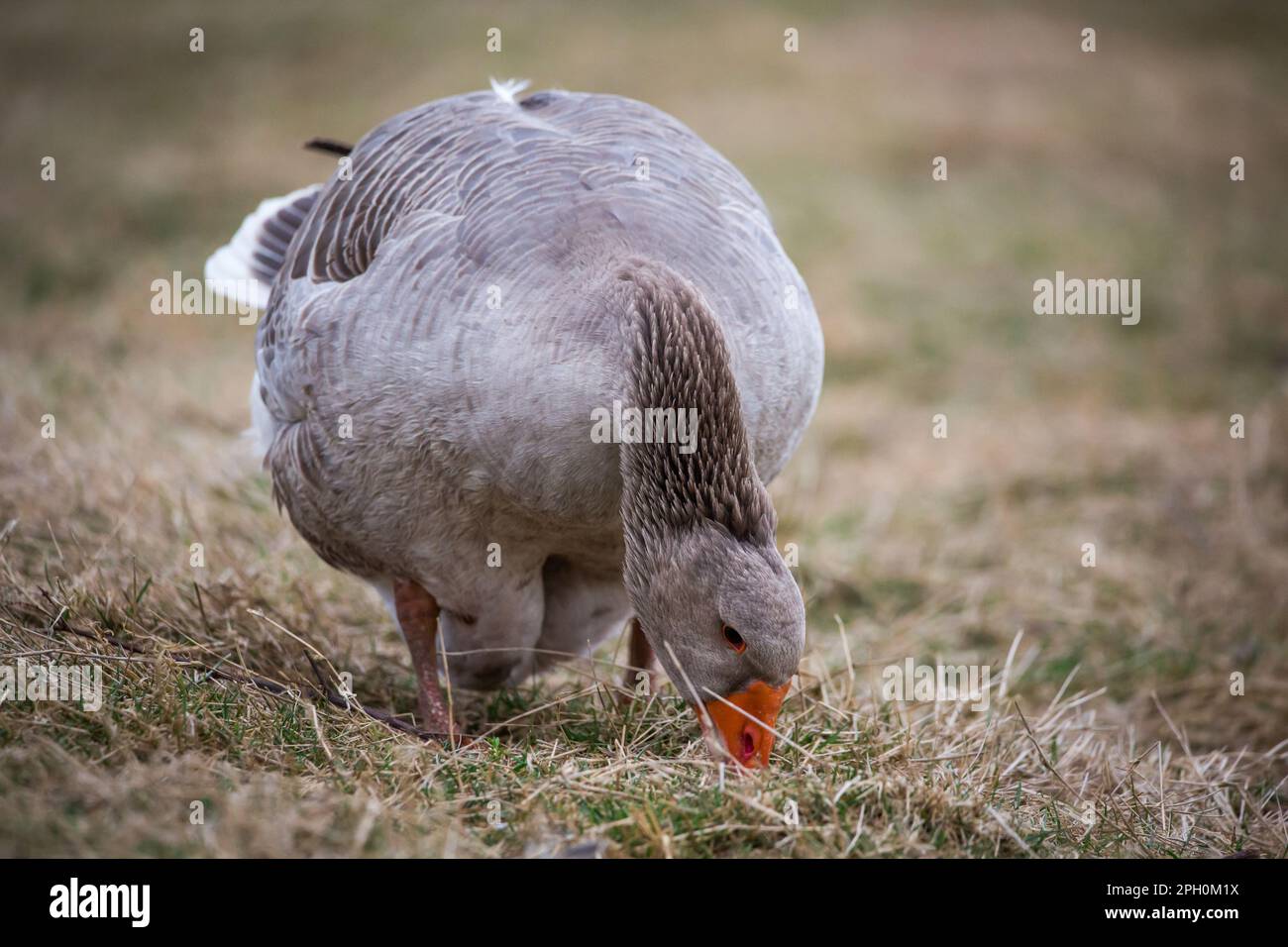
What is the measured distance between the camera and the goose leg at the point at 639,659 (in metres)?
5.09

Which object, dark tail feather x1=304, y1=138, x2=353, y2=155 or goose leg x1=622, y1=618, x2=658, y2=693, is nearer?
goose leg x1=622, y1=618, x2=658, y2=693

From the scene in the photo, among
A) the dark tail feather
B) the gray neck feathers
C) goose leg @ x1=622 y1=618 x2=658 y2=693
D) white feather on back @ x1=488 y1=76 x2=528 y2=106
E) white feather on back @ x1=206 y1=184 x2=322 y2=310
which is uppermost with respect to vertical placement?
white feather on back @ x1=488 y1=76 x2=528 y2=106

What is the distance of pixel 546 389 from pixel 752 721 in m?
1.23

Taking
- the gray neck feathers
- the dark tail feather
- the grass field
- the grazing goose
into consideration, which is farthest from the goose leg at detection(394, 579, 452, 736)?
the dark tail feather

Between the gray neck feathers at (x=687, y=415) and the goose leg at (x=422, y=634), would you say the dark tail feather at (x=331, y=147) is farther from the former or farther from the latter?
the gray neck feathers at (x=687, y=415)

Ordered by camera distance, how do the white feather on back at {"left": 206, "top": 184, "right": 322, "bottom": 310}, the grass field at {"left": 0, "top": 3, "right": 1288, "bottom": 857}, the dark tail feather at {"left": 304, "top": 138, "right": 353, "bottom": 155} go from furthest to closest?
the dark tail feather at {"left": 304, "top": 138, "right": 353, "bottom": 155} < the white feather on back at {"left": 206, "top": 184, "right": 322, "bottom": 310} < the grass field at {"left": 0, "top": 3, "right": 1288, "bottom": 857}

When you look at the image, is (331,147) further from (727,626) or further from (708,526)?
(727,626)

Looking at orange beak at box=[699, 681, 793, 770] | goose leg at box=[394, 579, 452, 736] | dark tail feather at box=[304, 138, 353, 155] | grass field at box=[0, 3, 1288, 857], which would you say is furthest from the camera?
dark tail feather at box=[304, 138, 353, 155]

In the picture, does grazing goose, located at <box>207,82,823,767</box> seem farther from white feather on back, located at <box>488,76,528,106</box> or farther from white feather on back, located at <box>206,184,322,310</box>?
white feather on back, located at <box>206,184,322,310</box>

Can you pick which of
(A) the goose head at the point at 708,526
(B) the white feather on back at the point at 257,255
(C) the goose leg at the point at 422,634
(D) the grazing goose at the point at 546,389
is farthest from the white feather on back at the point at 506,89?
(C) the goose leg at the point at 422,634

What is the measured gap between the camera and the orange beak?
13.1 feet
